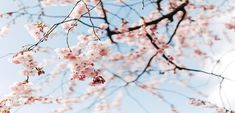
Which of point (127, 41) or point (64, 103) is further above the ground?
point (127, 41)

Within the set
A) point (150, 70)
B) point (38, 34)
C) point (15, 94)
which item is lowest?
point (15, 94)

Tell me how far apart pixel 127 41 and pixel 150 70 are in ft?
7.27

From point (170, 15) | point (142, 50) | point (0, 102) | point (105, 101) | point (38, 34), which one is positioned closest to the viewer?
point (0, 102)

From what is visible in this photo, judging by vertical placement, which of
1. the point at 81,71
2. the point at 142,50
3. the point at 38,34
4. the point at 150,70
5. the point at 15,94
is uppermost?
the point at 142,50

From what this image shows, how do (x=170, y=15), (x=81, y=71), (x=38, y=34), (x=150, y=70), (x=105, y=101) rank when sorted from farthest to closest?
1. (x=105, y=101)
2. (x=150, y=70)
3. (x=170, y=15)
4. (x=38, y=34)
5. (x=81, y=71)

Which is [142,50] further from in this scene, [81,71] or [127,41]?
[81,71]

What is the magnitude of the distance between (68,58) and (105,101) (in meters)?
7.87

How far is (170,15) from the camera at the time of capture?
12.5m

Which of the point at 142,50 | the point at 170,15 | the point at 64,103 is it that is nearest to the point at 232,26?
the point at 142,50

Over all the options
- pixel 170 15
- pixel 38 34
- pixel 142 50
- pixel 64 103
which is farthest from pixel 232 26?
pixel 38 34

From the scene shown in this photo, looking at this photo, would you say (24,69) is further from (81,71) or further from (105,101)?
(105,101)

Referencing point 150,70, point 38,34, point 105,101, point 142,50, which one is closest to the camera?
point 38,34

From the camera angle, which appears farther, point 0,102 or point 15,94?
point 15,94

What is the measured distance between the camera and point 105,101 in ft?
53.7
